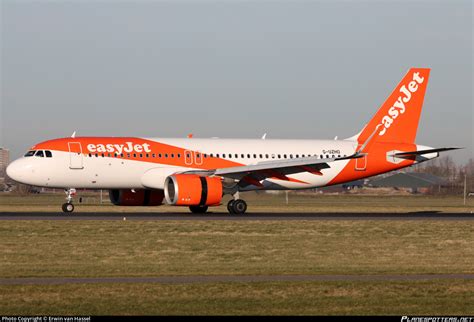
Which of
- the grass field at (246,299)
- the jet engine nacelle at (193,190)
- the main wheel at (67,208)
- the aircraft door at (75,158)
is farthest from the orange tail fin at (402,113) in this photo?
the grass field at (246,299)

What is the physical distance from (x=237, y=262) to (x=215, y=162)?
24862mm

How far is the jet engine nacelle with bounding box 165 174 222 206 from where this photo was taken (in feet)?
144

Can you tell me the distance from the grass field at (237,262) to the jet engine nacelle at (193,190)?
591 centimetres

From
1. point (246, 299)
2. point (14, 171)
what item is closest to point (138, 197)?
point (14, 171)

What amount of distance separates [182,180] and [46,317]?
94.9ft

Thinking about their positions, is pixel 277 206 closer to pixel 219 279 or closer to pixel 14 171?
pixel 14 171

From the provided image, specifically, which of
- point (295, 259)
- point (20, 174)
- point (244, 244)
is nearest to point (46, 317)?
point (295, 259)

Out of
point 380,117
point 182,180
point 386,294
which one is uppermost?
point 380,117

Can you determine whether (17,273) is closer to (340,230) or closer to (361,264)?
(361,264)

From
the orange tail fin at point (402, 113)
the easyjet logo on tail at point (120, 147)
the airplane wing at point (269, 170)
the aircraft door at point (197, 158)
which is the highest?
the orange tail fin at point (402, 113)

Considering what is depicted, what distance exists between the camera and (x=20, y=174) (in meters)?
46.4

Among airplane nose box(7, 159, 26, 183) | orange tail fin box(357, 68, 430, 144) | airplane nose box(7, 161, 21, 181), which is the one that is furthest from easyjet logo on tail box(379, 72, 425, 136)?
airplane nose box(7, 161, 21, 181)

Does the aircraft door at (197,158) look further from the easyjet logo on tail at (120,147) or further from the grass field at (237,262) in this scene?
the grass field at (237,262)

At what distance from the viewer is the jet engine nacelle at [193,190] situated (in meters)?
43.9
